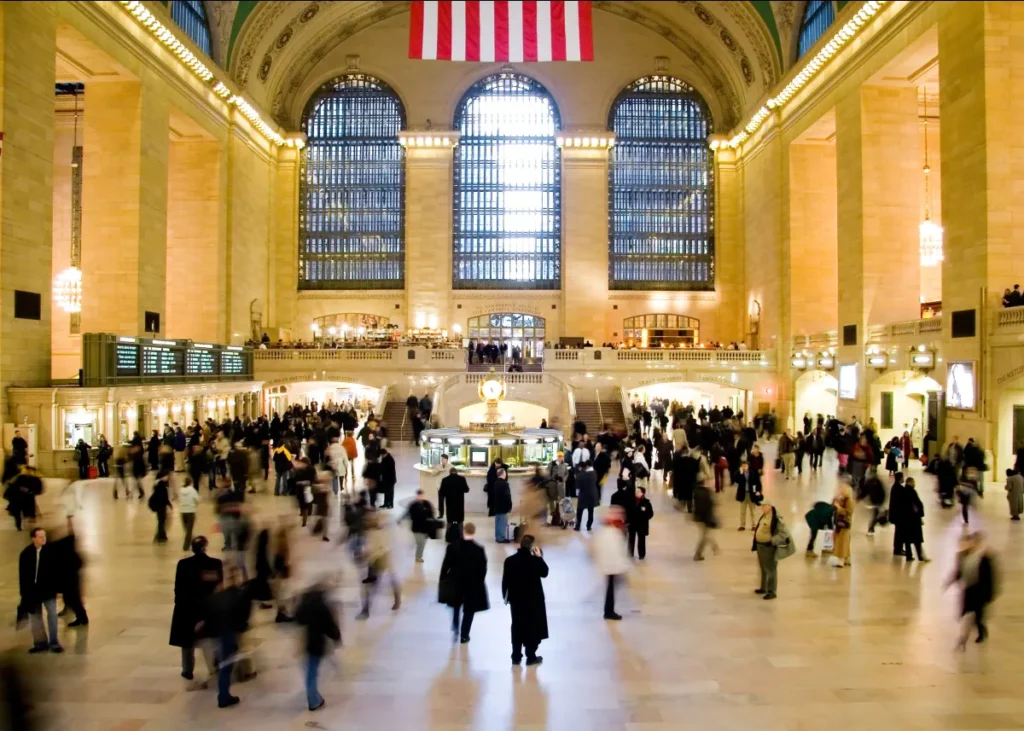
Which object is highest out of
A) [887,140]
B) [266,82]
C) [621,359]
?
[266,82]

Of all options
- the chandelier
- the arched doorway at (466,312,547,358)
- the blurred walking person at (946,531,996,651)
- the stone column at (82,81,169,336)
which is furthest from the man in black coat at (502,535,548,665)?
the arched doorway at (466,312,547,358)

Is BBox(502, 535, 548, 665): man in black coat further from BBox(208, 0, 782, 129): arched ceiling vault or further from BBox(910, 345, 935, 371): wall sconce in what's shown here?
BBox(208, 0, 782, 129): arched ceiling vault

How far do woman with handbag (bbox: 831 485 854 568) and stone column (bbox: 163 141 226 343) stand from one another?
25.7m

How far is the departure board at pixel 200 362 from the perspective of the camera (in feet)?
75.7

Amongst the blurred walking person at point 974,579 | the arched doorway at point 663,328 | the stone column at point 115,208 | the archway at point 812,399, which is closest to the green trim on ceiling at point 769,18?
the archway at point 812,399

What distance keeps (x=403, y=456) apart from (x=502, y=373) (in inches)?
284

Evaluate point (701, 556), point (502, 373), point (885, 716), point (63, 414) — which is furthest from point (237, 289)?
point (885, 716)

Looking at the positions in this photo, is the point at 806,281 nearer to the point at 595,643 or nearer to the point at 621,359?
the point at 621,359

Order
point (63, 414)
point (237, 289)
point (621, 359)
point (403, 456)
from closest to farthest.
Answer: point (63, 414) → point (403, 456) → point (621, 359) → point (237, 289)

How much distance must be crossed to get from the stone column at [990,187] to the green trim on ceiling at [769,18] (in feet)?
39.8

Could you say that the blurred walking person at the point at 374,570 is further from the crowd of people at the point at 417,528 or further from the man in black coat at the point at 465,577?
the man in black coat at the point at 465,577

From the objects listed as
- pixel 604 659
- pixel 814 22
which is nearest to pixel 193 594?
pixel 604 659

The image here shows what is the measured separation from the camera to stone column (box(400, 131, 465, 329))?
120 ft

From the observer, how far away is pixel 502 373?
26.3 meters
